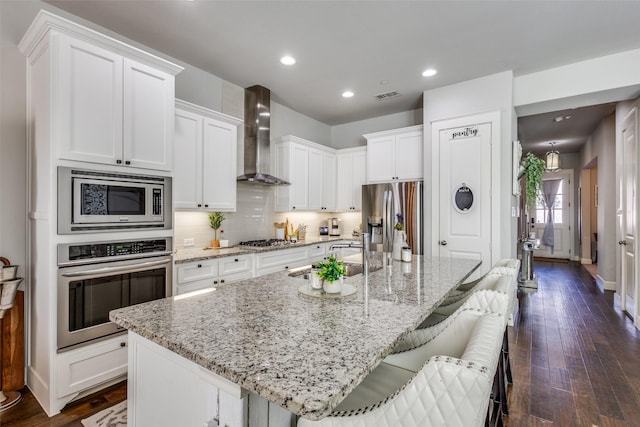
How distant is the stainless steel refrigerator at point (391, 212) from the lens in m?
3.98

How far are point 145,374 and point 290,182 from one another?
3313 mm

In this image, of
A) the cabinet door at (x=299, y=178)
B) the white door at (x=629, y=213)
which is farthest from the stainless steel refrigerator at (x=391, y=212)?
the white door at (x=629, y=213)

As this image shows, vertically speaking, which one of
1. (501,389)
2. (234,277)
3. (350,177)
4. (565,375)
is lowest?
(565,375)

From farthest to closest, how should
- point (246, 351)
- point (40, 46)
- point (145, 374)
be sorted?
point (40, 46), point (145, 374), point (246, 351)

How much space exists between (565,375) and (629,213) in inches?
104

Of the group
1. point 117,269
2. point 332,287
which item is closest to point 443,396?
point 332,287

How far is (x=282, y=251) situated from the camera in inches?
148

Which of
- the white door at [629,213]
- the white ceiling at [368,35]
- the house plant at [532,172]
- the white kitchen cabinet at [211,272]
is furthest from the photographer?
the house plant at [532,172]

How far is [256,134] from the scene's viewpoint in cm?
387

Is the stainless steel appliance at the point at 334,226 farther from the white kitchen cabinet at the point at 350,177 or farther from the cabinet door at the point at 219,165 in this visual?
the cabinet door at the point at 219,165

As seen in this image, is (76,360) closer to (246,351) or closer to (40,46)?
(246,351)

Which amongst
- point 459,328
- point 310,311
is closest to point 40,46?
point 310,311

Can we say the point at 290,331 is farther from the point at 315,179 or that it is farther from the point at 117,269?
the point at 315,179

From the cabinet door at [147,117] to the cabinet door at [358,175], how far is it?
310cm
